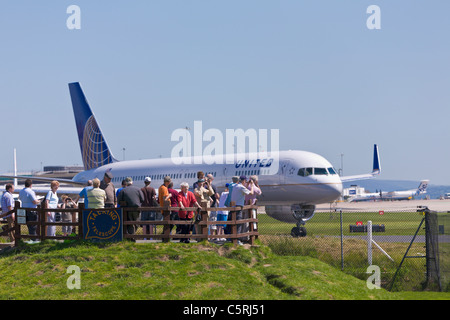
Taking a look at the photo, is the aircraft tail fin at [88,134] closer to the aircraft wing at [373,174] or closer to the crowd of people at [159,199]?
the aircraft wing at [373,174]

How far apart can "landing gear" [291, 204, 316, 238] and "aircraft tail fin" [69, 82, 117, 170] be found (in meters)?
21.5

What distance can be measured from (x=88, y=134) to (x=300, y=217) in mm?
25302

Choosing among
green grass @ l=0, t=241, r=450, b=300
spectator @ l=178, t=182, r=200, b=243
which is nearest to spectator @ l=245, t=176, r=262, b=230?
green grass @ l=0, t=241, r=450, b=300

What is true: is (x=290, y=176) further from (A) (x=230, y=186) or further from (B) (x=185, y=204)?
(B) (x=185, y=204)

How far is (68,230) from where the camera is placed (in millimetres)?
27375

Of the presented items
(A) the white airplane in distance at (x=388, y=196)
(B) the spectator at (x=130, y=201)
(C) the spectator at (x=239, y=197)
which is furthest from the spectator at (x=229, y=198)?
(A) the white airplane in distance at (x=388, y=196)

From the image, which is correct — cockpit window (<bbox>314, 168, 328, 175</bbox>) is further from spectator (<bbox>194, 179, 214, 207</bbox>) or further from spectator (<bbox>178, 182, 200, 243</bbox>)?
spectator (<bbox>178, 182, 200, 243</bbox>)

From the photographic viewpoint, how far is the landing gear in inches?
1126

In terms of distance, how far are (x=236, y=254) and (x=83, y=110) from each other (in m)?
36.9

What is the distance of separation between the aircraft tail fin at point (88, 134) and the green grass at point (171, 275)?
1333 inches

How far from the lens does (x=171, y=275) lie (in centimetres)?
1599

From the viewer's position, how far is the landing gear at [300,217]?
28.6 meters
